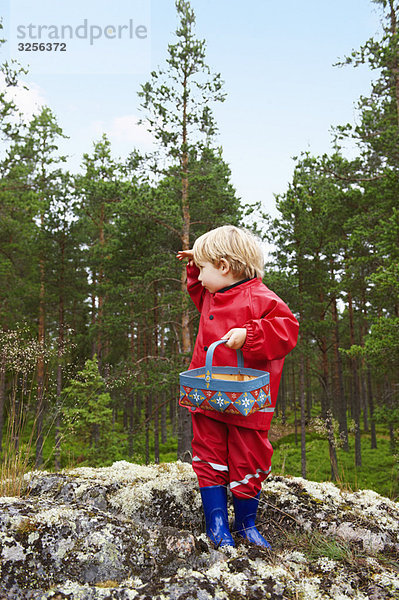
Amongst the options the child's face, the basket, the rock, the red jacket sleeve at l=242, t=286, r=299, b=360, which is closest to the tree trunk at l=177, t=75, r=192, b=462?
the rock

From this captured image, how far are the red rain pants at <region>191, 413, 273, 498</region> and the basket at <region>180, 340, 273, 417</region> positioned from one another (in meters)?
0.28

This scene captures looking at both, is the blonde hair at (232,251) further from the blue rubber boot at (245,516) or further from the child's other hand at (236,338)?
the blue rubber boot at (245,516)

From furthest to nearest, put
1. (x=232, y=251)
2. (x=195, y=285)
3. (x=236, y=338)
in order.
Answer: (x=195, y=285) < (x=232, y=251) < (x=236, y=338)

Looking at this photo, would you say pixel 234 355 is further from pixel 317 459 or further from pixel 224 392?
pixel 317 459

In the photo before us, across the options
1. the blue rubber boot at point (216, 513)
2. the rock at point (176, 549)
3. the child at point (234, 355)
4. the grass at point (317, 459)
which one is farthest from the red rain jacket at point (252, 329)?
the grass at point (317, 459)

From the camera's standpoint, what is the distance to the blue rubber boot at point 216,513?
2.16 meters

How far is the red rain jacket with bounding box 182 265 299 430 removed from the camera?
2.17 m

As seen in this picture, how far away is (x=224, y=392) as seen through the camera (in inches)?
75.5

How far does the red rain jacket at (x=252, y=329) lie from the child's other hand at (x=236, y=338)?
0.03 metres

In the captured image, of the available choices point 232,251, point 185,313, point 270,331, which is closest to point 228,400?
point 270,331

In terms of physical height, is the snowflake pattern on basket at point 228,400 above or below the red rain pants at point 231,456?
above

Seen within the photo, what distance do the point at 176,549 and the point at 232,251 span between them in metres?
1.66

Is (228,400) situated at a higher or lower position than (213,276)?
lower

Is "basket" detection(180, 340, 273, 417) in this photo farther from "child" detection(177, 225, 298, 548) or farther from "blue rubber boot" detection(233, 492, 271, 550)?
"blue rubber boot" detection(233, 492, 271, 550)
